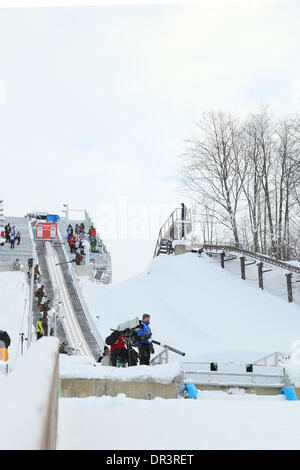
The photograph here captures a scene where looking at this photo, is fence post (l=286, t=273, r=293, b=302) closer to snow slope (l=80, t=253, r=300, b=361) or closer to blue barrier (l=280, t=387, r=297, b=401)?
snow slope (l=80, t=253, r=300, b=361)

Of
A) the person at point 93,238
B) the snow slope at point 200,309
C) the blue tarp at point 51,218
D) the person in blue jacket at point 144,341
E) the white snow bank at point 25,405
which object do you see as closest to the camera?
the white snow bank at point 25,405

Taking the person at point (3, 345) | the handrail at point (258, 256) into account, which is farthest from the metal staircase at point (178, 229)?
the person at point (3, 345)

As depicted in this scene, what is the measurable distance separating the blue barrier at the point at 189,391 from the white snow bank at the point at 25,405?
546 centimetres

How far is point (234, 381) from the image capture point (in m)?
7.88

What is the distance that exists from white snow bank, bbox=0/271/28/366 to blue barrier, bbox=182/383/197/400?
26.0 feet

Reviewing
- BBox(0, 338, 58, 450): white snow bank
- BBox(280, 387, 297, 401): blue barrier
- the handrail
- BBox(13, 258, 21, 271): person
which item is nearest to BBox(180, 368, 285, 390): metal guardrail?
BBox(280, 387, 297, 401): blue barrier

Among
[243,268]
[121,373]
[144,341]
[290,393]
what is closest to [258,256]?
[243,268]

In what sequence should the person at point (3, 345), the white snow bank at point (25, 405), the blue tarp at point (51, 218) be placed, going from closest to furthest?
1. the white snow bank at point (25, 405)
2. the person at point (3, 345)
3. the blue tarp at point (51, 218)

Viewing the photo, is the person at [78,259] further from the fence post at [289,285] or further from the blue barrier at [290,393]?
the blue barrier at [290,393]

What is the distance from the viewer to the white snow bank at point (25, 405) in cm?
108

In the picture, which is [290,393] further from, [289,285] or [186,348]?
[289,285]

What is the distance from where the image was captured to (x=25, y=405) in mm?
1272

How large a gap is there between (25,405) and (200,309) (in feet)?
64.2
